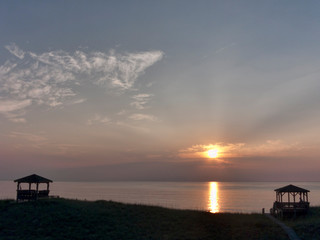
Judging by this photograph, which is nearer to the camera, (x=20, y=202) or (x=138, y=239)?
(x=138, y=239)

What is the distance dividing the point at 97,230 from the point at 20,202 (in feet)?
53.9

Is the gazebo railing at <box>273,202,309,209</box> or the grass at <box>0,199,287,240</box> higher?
the gazebo railing at <box>273,202,309,209</box>

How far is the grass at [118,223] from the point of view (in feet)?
109

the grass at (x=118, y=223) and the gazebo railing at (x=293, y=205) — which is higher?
the gazebo railing at (x=293, y=205)

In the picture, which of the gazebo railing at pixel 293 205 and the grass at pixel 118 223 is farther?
the gazebo railing at pixel 293 205

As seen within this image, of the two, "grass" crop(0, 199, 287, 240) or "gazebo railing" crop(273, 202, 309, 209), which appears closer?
"grass" crop(0, 199, 287, 240)

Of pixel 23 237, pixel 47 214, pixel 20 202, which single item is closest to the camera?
pixel 23 237

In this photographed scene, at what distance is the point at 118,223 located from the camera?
121ft

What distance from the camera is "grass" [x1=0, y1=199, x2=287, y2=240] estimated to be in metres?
33.2

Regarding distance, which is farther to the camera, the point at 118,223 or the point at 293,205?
the point at 293,205

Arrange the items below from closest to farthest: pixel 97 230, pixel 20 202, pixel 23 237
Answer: pixel 23 237 < pixel 97 230 < pixel 20 202

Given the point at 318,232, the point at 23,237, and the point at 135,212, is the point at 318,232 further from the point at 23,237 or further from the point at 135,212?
the point at 23,237

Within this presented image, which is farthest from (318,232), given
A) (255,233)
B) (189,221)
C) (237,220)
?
(189,221)

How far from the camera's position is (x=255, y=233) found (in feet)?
113
